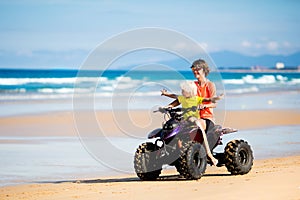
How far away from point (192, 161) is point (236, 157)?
98 centimetres

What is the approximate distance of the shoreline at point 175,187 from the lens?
9164 mm

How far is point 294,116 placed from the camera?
24.6 metres

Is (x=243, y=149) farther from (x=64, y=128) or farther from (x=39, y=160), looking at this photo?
(x=64, y=128)

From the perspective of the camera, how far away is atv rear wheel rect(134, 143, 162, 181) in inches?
415

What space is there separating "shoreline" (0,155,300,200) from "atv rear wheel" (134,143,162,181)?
179mm

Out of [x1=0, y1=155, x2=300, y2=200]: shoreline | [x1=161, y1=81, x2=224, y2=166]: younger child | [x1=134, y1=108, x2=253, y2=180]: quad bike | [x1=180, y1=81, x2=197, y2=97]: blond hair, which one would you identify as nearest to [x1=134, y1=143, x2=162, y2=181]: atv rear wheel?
[x1=134, y1=108, x2=253, y2=180]: quad bike

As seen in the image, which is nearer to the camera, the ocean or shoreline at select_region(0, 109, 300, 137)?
shoreline at select_region(0, 109, 300, 137)

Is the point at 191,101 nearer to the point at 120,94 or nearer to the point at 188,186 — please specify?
the point at 188,186

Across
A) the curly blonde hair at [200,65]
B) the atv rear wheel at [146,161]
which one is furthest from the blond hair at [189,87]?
the atv rear wheel at [146,161]

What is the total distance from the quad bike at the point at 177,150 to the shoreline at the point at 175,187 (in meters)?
0.20

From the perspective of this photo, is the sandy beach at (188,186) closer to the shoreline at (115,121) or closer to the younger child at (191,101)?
the younger child at (191,101)

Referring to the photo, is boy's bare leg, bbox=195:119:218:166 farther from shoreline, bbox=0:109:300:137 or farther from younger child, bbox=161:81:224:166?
shoreline, bbox=0:109:300:137

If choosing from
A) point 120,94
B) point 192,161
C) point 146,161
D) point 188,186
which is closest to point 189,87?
point 192,161

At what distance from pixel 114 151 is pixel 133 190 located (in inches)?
206
